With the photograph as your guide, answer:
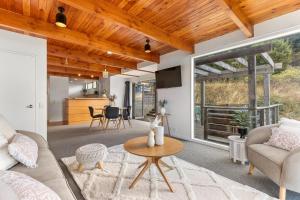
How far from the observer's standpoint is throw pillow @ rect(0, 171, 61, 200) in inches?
33.9

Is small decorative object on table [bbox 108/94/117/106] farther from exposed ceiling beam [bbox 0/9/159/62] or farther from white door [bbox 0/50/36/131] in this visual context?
white door [bbox 0/50/36/131]

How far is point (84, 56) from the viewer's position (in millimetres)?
5137

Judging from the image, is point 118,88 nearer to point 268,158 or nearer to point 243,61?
point 243,61

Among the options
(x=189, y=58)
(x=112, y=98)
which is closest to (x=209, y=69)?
(x=189, y=58)

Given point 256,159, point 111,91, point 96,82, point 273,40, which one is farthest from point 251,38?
point 96,82

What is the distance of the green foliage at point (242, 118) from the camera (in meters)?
3.55

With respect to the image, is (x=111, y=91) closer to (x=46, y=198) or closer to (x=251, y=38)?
(x=251, y=38)

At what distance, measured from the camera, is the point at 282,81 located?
3.07m

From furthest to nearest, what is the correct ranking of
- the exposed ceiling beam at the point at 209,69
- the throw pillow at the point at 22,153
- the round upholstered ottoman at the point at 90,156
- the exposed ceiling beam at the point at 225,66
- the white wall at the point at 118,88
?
the white wall at the point at 118,88
the exposed ceiling beam at the point at 209,69
the exposed ceiling beam at the point at 225,66
the round upholstered ottoman at the point at 90,156
the throw pillow at the point at 22,153

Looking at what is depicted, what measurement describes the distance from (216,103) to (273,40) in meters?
1.69

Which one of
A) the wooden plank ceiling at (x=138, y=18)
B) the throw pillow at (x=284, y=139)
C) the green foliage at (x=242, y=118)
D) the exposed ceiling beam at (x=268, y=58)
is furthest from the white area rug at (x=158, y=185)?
the exposed ceiling beam at (x=268, y=58)

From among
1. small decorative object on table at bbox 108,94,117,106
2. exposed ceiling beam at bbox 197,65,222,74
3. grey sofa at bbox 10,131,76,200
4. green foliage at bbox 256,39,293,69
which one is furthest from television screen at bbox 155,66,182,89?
grey sofa at bbox 10,131,76,200

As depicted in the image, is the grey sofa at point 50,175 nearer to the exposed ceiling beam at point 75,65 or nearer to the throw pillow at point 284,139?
the throw pillow at point 284,139

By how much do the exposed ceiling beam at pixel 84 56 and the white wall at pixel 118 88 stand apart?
9.03 feet
